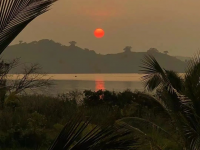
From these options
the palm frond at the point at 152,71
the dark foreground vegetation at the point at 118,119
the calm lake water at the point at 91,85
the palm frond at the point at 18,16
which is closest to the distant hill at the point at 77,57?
the calm lake water at the point at 91,85

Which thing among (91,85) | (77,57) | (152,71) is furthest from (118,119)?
(77,57)

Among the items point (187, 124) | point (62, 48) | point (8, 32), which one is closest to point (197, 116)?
point (187, 124)

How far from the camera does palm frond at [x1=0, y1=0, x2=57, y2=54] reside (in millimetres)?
2488

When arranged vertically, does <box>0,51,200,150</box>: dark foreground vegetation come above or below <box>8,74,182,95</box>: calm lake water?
below

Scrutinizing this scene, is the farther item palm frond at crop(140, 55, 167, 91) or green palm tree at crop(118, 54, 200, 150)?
palm frond at crop(140, 55, 167, 91)

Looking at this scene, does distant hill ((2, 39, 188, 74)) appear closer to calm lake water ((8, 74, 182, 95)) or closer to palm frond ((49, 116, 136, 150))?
calm lake water ((8, 74, 182, 95))

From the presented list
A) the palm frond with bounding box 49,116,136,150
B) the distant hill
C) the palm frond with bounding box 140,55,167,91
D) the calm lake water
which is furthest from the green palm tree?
the distant hill

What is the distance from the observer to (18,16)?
2.54 meters

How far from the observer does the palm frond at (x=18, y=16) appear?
2.49 metres

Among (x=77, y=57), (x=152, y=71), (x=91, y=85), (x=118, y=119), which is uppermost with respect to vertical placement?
(x=77, y=57)

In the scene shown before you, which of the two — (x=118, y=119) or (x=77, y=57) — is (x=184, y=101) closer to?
(x=118, y=119)

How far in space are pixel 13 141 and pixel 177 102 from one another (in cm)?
635

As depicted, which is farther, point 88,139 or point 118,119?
point 118,119

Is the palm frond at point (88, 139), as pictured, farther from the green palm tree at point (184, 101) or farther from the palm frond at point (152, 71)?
the palm frond at point (152, 71)
